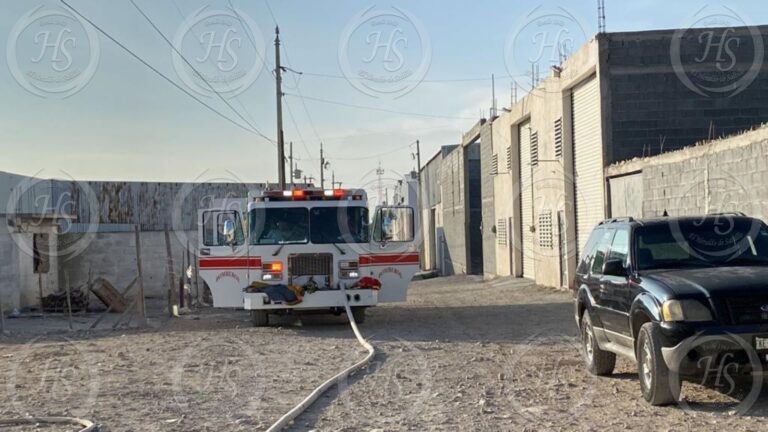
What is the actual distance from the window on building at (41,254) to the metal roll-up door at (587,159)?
16065 mm

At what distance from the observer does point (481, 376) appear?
408 inches

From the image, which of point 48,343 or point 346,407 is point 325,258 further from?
point 346,407

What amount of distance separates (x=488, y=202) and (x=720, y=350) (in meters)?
31.2

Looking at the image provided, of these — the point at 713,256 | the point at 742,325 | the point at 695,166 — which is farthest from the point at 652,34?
the point at 742,325

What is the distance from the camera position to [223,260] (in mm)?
16922

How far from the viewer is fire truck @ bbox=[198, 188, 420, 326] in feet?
54.7

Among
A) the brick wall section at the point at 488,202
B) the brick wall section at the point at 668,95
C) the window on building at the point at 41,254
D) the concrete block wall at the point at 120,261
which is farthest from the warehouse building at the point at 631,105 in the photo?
the window on building at the point at 41,254

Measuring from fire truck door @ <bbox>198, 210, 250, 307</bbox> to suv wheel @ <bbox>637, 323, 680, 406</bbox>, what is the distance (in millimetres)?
10002

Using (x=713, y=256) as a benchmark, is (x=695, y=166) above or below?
above

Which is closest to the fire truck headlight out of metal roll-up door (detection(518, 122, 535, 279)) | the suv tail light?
the suv tail light

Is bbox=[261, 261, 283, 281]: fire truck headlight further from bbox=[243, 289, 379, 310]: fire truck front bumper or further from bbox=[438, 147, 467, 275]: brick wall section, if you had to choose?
bbox=[438, 147, 467, 275]: brick wall section

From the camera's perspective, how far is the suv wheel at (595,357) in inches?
389

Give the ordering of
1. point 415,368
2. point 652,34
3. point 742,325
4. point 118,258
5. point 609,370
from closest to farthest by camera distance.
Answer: point 742,325 → point 609,370 → point 415,368 → point 652,34 → point 118,258

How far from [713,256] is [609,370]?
1.89 meters
